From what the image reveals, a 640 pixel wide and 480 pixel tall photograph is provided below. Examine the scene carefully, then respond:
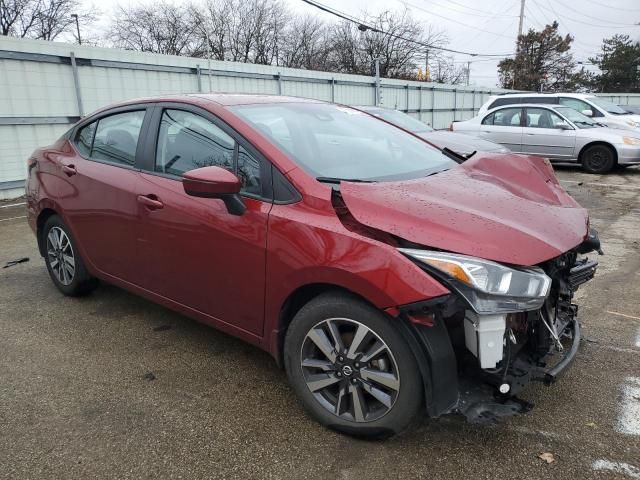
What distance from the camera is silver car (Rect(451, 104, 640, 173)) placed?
1080 centimetres

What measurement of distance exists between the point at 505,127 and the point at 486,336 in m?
10.9

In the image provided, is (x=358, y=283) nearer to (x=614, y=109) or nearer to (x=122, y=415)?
(x=122, y=415)

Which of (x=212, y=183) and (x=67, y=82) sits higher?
(x=67, y=82)

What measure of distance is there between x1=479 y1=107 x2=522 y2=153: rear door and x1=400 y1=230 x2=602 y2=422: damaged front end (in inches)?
395

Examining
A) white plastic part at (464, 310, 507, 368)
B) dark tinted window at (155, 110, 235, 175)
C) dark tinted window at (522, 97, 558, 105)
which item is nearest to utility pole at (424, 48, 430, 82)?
dark tinted window at (522, 97, 558, 105)

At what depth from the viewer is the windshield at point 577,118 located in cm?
1144

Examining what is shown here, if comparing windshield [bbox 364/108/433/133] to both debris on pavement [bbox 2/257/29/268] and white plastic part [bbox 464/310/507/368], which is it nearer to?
debris on pavement [bbox 2/257/29/268]

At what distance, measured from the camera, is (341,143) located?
304cm

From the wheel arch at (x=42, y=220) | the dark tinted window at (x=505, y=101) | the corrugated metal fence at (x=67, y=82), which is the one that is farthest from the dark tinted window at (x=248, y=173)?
the dark tinted window at (x=505, y=101)

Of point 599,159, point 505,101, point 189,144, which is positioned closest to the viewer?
point 189,144

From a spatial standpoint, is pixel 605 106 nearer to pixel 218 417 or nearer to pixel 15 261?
pixel 15 261

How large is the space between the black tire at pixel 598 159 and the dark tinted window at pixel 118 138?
10430 millimetres

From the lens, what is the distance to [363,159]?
9.71 ft

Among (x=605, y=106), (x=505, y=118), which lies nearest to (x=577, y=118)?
(x=505, y=118)
